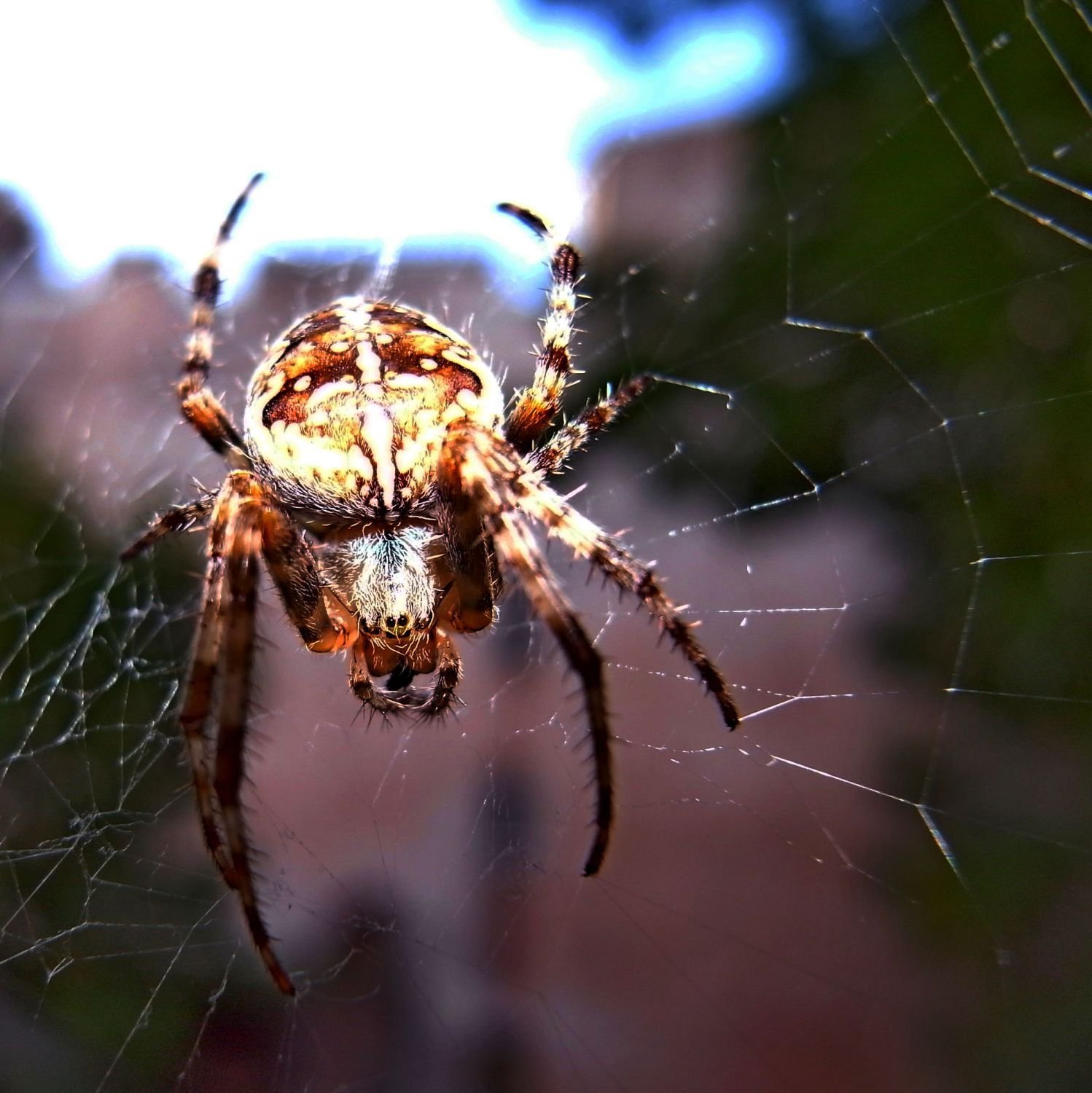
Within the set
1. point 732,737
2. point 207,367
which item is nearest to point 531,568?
point 207,367

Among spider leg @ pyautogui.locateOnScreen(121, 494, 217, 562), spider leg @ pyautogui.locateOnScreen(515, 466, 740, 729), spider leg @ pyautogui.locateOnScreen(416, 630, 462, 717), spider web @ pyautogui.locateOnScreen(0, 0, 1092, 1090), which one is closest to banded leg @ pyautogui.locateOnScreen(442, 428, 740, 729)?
spider leg @ pyautogui.locateOnScreen(515, 466, 740, 729)

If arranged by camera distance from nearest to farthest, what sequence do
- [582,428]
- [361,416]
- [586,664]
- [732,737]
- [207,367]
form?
1. [586,664]
2. [361,416]
3. [582,428]
4. [207,367]
5. [732,737]

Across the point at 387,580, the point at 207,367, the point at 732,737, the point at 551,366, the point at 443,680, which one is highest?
the point at 207,367

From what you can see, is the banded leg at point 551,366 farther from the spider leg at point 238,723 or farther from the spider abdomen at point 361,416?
the spider leg at point 238,723

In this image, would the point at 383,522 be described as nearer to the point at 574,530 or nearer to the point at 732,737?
the point at 574,530

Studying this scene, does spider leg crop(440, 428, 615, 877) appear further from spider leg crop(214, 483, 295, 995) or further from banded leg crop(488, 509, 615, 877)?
spider leg crop(214, 483, 295, 995)

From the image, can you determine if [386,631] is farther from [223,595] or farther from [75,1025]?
[75,1025]


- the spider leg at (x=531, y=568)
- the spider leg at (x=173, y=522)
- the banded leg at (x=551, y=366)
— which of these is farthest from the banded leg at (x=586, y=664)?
the spider leg at (x=173, y=522)
